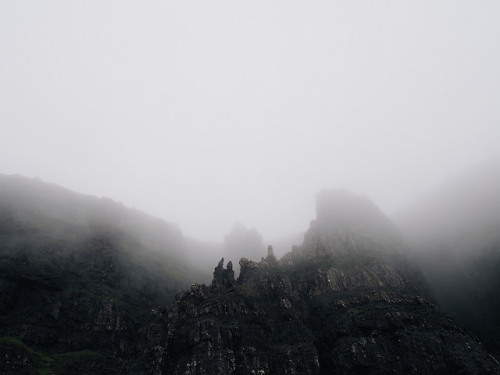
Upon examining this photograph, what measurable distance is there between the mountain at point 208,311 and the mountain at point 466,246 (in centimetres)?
1236

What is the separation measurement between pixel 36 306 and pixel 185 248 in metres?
88.6

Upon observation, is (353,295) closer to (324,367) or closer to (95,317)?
(324,367)

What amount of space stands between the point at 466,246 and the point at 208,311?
106252 mm

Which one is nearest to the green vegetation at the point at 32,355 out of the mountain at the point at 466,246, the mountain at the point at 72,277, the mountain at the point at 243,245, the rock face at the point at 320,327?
the mountain at the point at 72,277

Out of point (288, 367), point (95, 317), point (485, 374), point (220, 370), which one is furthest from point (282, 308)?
point (95, 317)

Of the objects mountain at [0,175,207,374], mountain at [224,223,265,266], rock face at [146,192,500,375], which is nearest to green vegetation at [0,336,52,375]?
mountain at [0,175,207,374]

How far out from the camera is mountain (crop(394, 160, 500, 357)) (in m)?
87.1

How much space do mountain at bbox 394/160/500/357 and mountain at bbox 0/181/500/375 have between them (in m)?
12.4

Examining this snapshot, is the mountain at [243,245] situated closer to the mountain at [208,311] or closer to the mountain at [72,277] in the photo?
the mountain at [72,277]

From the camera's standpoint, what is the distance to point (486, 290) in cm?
9031

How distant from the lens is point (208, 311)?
79.5 meters

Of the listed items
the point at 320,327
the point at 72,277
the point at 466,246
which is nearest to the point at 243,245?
the point at 320,327

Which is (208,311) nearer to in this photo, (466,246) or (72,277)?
(72,277)

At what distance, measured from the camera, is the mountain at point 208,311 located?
214 ft
